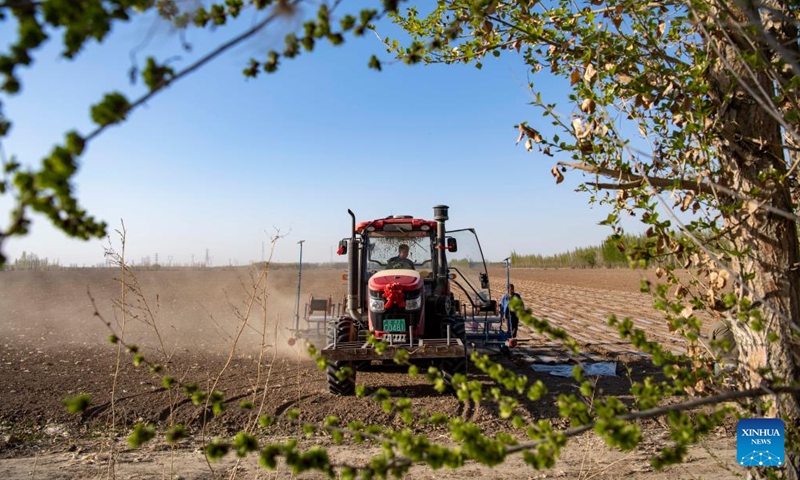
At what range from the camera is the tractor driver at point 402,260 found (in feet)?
27.7

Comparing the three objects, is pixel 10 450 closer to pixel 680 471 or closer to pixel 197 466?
pixel 197 466

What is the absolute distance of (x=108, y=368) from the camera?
29.2 feet

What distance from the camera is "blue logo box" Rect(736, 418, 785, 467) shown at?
2607mm

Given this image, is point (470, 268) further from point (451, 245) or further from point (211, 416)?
point (211, 416)

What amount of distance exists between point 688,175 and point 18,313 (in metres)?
21.1

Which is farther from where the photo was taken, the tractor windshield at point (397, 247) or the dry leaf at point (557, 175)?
the tractor windshield at point (397, 247)

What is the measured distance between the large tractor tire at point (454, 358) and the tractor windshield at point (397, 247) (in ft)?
4.12

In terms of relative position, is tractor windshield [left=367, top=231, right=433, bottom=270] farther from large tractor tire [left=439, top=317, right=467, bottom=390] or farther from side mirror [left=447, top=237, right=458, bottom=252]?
large tractor tire [left=439, top=317, right=467, bottom=390]

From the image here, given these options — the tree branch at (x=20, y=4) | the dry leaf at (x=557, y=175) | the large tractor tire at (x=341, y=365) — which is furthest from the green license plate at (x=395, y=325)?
the tree branch at (x=20, y=4)

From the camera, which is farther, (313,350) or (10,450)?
(10,450)

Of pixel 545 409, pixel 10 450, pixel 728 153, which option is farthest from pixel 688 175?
pixel 10 450

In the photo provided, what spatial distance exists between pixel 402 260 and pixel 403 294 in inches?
40.7

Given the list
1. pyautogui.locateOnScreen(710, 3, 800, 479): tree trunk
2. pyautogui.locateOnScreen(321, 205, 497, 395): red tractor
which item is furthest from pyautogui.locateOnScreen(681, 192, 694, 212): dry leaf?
pyautogui.locateOnScreen(321, 205, 497, 395): red tractor

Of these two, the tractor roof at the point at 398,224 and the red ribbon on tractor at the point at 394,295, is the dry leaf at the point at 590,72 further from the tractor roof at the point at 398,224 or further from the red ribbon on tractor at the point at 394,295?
the tractor roof at the point at 398,224
